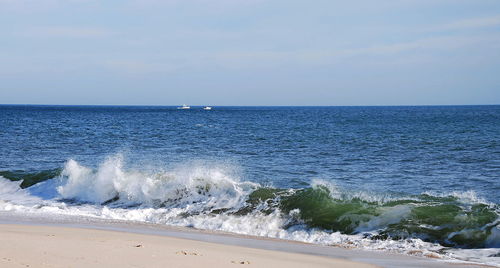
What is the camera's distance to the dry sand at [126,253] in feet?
23.6

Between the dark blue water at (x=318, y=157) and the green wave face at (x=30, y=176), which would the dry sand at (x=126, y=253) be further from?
the green wave face at (x=30, y=176)

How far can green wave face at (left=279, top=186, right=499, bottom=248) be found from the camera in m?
11.1

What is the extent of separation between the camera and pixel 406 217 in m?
12.0

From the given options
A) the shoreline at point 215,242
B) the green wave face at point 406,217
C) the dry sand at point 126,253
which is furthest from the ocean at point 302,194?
the dry sand at point 126,253

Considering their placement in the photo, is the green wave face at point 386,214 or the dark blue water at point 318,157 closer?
the green wave face at point 386,214

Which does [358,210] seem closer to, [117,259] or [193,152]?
[117,259]

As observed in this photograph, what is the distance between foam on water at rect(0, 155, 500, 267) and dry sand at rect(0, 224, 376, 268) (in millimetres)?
2561

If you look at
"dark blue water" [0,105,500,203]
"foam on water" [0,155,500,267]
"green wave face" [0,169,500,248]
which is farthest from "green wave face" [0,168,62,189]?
"green wave face" [0,169,500,248]

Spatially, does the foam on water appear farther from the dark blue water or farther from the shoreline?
the dark blue water

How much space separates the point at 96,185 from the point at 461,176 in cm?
1133

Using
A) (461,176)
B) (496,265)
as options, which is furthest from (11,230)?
(461,176)

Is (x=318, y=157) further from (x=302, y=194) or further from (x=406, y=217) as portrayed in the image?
(x=406, y=217)

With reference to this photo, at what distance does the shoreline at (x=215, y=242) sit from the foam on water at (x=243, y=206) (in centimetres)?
74

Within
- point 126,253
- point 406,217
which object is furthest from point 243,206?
point 126,253
